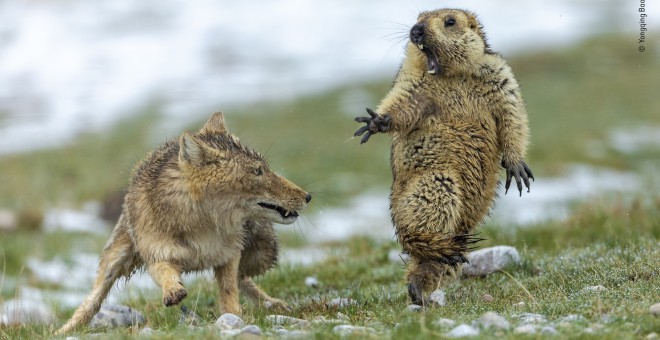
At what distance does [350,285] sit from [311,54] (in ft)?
162

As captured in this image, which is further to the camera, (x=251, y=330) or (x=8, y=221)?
(x=8, y=221)

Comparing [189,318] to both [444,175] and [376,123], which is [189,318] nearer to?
[376,123]

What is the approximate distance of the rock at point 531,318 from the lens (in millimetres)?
5969

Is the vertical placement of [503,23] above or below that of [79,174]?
above

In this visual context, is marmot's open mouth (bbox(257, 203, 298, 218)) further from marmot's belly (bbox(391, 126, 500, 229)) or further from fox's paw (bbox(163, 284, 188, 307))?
fox's paw (bbox(163, 284, 188, 307))

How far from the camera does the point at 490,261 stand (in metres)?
8.92

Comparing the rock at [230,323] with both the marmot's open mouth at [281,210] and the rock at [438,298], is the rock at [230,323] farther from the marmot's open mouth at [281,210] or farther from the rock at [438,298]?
the rock at [438,298]

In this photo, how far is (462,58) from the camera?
821 centimetres

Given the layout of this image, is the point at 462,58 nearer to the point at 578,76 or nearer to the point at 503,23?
the point at 578,76

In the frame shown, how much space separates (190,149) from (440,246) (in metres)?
2.32

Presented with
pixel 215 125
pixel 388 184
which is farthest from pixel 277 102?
pixel 215 125

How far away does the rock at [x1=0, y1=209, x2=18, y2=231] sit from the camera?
1825cm

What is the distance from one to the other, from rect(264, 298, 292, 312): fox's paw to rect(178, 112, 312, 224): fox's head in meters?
0.91

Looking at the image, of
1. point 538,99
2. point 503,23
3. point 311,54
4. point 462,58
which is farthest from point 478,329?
point 503,23
